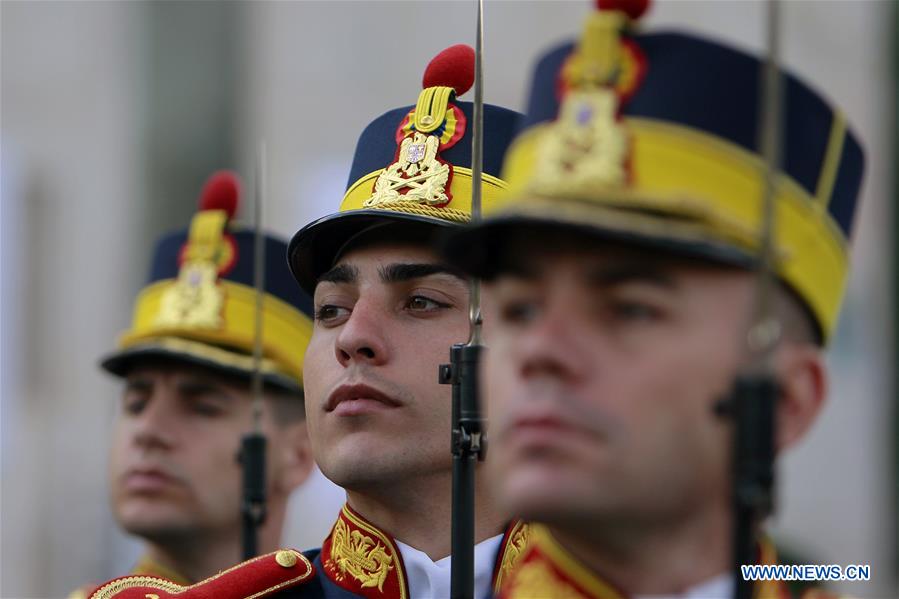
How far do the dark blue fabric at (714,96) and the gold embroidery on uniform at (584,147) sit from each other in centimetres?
5

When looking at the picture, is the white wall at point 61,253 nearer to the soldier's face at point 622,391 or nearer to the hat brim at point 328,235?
the hat brim at point 328,235

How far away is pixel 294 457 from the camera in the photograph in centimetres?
621

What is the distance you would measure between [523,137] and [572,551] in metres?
0.69

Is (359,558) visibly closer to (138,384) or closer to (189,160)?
(138,384)

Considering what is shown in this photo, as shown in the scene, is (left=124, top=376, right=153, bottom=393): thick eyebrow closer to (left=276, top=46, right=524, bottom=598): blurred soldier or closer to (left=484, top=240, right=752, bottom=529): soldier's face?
(left=276, top=46, right=524, bottom=598): blurred soldier

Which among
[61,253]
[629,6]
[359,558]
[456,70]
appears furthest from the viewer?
[61,253]

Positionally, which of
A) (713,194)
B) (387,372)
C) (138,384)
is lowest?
(387,372)

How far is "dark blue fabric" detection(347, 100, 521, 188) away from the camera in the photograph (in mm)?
4535

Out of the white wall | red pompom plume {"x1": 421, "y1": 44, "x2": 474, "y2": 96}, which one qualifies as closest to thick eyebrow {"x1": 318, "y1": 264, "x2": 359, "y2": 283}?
red pompom plume {"x1": 421, "y1": 44, "x2": 474, "y2": 96}

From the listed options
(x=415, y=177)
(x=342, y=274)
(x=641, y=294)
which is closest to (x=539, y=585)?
(x=641, y=294)

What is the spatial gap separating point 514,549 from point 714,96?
1.52 m

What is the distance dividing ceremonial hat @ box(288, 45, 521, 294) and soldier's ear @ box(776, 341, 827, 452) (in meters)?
1.39

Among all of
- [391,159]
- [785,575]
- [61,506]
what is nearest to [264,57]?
[61,506]

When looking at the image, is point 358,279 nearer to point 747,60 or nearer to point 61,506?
point 747,60
